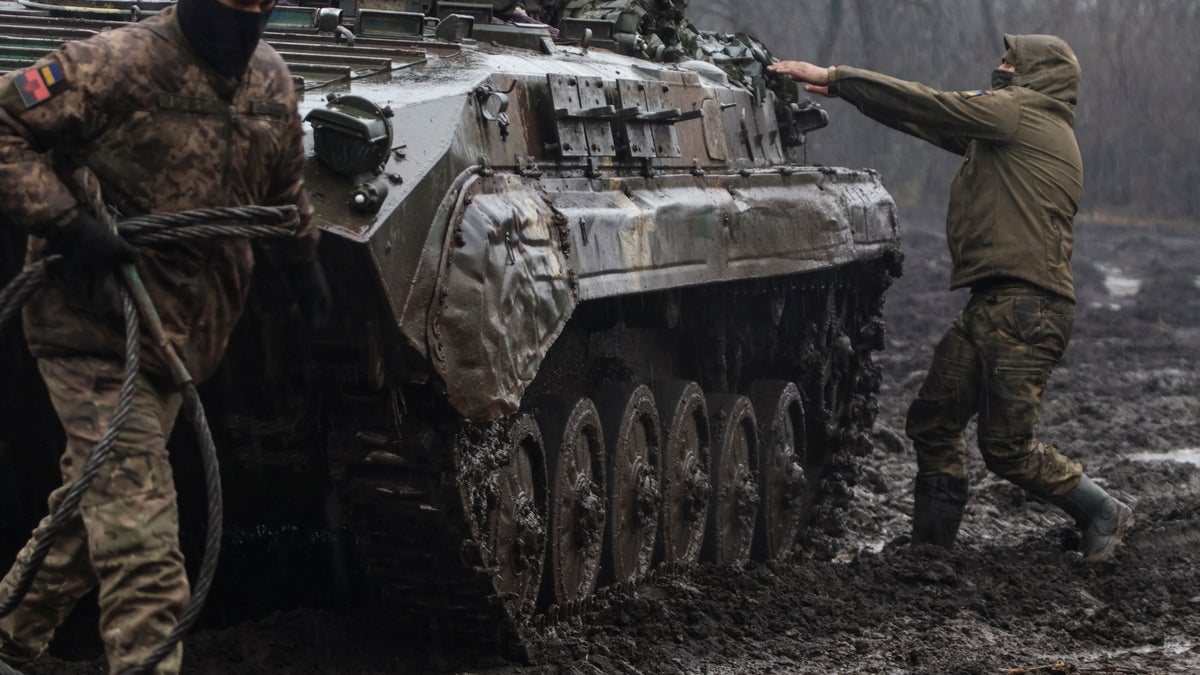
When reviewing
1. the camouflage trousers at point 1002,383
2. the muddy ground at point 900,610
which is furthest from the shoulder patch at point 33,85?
the camouflage trousers at point 1002,383

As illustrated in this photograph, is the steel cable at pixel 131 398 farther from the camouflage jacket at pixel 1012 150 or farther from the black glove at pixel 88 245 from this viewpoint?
the camouflage jacket at pixel 1012 150

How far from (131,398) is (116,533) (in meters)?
0.31

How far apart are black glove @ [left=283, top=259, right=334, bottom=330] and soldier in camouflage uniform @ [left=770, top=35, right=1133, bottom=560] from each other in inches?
144

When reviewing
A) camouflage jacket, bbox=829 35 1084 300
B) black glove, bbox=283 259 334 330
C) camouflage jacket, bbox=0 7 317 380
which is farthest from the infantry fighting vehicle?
camouflage jacket, bbox=829 35 1084 300

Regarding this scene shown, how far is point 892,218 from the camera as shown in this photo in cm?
1037

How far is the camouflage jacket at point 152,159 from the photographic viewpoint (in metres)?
4.23

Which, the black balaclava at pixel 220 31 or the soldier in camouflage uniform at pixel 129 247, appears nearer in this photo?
the soldier in camouflage uniform at pixel 129 247

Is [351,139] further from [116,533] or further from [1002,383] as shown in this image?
[1002,383]

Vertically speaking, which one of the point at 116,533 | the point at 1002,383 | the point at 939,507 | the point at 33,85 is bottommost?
the point at 939,507

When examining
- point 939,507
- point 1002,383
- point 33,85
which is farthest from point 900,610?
point 33,85

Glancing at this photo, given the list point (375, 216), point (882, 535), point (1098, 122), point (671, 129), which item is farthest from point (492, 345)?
point (1098, 122)

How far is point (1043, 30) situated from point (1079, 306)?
17.1m

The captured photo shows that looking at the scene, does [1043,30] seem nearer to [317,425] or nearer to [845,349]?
[845,349]

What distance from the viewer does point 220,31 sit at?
4438mm
